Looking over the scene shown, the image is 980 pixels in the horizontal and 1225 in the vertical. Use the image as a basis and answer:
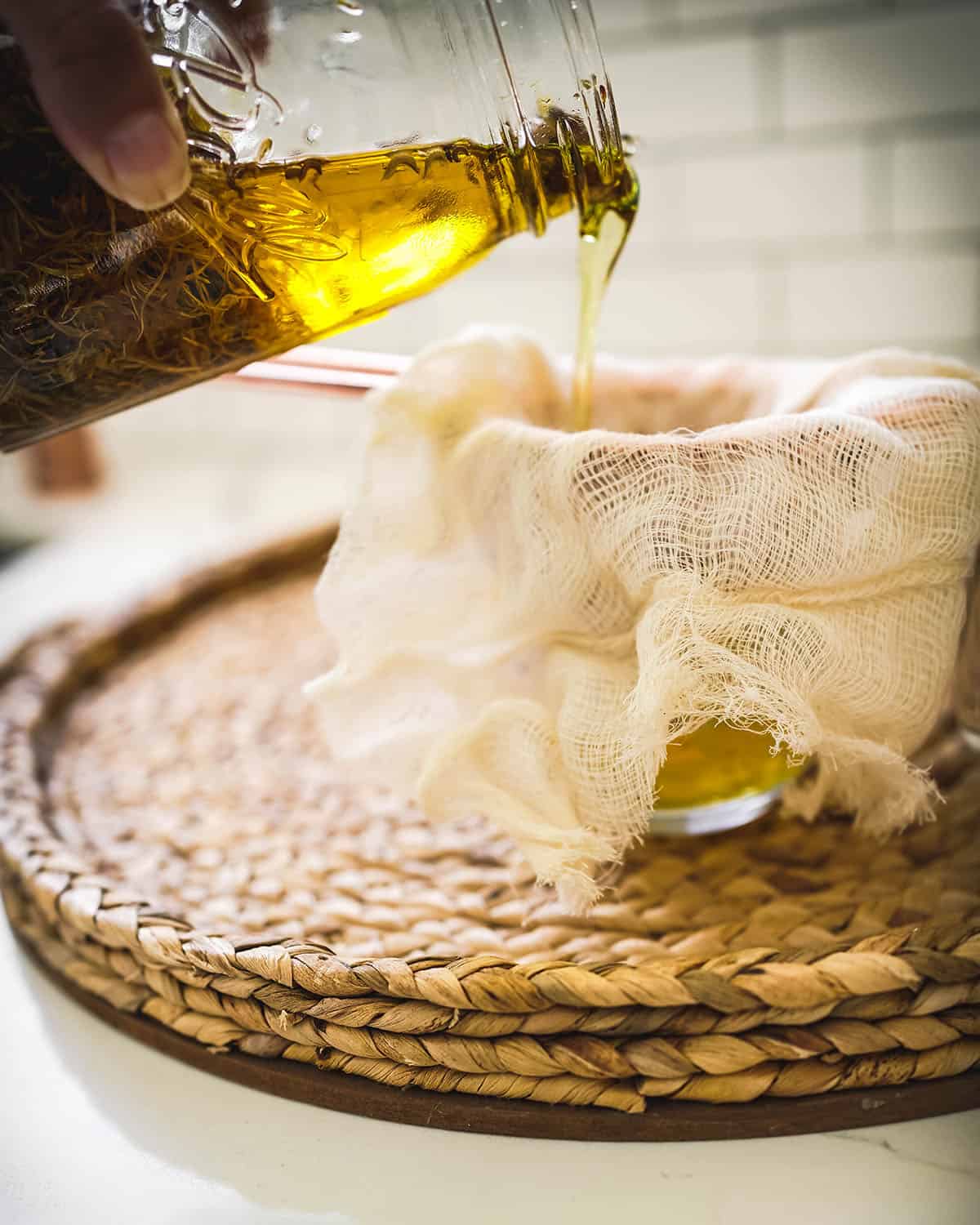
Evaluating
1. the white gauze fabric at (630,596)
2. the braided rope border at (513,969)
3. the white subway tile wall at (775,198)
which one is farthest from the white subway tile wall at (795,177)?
the braided rope border at (513,969)

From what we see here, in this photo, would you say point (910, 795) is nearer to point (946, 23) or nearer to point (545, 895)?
point (545, 895)

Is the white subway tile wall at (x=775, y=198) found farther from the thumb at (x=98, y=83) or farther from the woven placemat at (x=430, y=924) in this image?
the thumb at (x=98, y=83)

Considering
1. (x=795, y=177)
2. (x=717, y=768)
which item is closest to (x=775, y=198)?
(x=795, y=177)

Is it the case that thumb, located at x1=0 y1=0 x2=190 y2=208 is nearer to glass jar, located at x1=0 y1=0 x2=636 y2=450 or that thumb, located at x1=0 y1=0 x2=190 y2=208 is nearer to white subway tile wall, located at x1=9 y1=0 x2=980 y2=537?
glass jar, located at x1=0 y1=0 x2=636 y2=450

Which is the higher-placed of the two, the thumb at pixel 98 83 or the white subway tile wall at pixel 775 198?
the thumb at pixel 98 83

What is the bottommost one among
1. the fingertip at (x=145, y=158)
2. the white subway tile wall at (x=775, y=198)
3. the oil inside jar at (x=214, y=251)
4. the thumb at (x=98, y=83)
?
the white subway tile wall at (x=775, y=198)

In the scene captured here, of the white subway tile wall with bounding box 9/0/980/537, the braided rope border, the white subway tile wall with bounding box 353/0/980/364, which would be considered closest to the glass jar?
the braided rope border

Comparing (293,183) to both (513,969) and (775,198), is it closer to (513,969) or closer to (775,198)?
(513,969)

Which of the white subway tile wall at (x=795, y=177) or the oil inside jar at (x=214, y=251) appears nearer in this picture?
the oil inside jar at (x=214, y=251)
